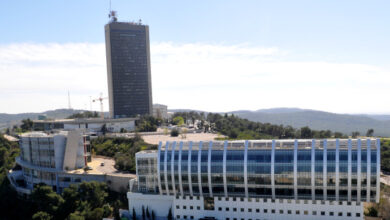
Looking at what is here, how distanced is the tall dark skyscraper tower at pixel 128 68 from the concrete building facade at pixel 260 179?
118661 mm

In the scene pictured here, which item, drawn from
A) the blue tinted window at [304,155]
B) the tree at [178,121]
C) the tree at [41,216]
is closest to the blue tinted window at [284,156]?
the blue tinted window at [304,155]

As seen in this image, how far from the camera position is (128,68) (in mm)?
164500

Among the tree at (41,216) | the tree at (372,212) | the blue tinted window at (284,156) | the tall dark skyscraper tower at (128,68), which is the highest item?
the tall dark skyscraper tower at (128,68)

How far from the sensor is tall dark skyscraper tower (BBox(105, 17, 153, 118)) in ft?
530

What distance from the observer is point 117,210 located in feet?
176

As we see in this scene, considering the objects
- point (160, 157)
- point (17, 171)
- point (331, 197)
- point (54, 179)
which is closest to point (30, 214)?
point (54, 179)

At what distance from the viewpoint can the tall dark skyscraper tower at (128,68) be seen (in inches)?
6363

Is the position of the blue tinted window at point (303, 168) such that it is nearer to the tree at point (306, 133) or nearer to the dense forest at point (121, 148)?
the dense forest at point (121, 148)

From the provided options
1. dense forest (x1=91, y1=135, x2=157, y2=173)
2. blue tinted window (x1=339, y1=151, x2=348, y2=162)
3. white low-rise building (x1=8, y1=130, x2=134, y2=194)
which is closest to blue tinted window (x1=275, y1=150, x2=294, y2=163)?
blue tinted window (x1=339, y1=151, x2=348, y2=162)

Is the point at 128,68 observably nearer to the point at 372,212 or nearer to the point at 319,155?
the point at 319,155

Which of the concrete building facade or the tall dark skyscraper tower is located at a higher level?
the tall dark skyscraper tower

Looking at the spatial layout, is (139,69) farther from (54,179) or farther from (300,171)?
(300,171)

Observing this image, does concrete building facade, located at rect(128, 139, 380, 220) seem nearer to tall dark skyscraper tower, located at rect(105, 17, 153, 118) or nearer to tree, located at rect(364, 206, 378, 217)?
tree, located at rect(364, 206, 378, 217)

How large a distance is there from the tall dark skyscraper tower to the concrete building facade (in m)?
119
